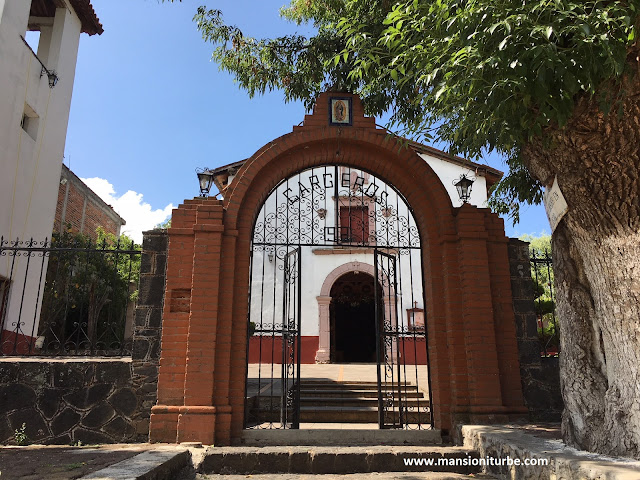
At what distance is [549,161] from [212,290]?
12.4ft

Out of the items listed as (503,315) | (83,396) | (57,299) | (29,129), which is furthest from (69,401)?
(29,129)

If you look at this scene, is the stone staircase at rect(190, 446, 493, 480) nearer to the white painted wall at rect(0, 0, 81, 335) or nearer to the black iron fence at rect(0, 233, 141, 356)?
the black iron fence at rect(0, 233, 141, 356)

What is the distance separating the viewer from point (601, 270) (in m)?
3.83

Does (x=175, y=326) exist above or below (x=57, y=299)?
below

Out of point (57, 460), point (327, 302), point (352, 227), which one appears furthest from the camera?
point (327, 302)

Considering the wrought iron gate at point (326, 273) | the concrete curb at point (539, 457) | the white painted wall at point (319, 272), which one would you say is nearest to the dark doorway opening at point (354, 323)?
the wrought iron gate at point (326, 273)

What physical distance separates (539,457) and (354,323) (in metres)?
15.1

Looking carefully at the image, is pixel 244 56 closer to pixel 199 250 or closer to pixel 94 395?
pixel 199 250

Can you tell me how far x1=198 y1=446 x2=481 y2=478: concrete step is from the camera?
4.62 meters

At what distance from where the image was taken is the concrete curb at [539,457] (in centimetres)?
299

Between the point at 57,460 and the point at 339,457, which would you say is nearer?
the point at 57,460

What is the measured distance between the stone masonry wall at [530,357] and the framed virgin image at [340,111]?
107 inches

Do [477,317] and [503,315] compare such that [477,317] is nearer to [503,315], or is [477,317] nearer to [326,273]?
[503,315]

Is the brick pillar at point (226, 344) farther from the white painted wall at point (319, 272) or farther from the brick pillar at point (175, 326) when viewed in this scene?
the white painted wall at point (319, 272)
